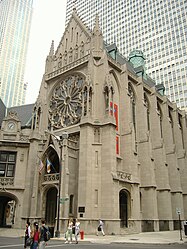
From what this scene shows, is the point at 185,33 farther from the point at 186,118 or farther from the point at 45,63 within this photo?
the point at 45,63

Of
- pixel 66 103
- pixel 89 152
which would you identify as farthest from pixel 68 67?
pixel 89 152

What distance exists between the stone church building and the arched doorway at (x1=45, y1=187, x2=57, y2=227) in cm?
10

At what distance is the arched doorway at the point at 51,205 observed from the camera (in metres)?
27.4

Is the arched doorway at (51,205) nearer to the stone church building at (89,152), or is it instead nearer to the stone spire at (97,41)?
the stone church building at (89,152)

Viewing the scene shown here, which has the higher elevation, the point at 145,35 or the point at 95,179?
the point at 145,35

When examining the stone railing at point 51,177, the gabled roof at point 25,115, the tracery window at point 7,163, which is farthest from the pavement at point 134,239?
the gabled roof at point 25,115

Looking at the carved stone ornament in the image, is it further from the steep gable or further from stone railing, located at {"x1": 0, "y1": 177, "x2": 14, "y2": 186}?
stone railing, located at {"x1": 0, "y1": 177, "x2": 14, "y2": 186}

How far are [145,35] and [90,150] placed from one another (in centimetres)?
6903

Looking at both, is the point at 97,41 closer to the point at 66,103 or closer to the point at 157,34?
the point at 66,103

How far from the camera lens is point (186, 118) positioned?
163ft

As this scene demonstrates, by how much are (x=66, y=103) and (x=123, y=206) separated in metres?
15.0

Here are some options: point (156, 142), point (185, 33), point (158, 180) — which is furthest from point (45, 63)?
point (185, 33)

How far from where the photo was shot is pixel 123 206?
2716cm

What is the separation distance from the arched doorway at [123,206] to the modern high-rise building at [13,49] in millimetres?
100530
